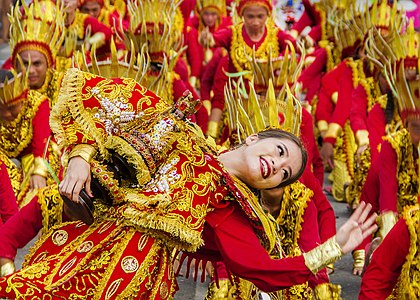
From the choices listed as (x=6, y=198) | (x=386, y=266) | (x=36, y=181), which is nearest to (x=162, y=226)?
(x=386, y=266)

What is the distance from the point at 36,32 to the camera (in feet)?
24.3

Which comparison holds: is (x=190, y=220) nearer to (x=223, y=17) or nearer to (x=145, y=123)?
(x=145, y=123)

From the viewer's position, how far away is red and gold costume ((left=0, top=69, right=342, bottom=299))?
3436mm

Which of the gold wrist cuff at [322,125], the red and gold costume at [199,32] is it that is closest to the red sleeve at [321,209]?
the gold wrist cuff at [322,125]

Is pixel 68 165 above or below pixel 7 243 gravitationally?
above

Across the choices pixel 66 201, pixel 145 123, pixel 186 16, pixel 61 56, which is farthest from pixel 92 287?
pixel 186 16

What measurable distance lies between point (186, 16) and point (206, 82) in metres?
2.27

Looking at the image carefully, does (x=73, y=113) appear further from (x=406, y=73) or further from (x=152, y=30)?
(x=152, y=30)

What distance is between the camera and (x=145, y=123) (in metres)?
3.55

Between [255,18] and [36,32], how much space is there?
6.51ft

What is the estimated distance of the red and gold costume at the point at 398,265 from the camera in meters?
4.14

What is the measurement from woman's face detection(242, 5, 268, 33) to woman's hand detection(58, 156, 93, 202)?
5413mm

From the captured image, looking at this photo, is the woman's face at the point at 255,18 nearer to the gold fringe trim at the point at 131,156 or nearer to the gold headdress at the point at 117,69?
the gold headdress at the point at 117,69

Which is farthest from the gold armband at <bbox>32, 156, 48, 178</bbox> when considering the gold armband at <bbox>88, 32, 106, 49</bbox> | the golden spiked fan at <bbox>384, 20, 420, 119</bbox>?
the gold armband at <bbox>88, 32, 106, 49</bbox>
